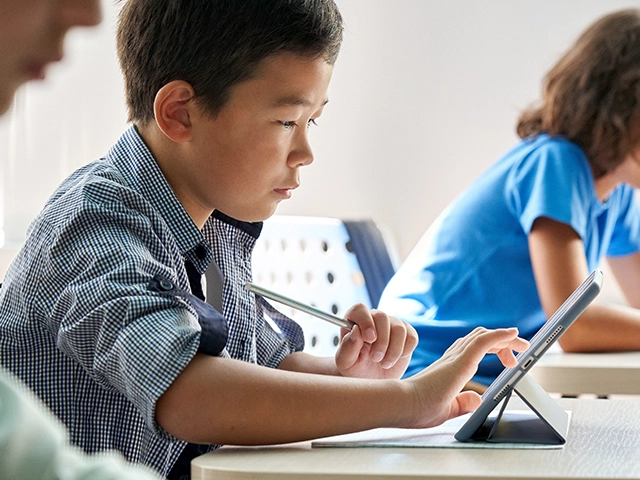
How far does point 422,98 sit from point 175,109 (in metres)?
1.26

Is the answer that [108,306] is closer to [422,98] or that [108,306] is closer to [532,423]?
[532,423]

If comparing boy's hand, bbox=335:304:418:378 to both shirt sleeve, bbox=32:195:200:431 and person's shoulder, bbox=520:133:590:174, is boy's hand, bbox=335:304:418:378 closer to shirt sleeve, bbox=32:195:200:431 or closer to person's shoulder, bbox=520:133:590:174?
shirt sleeve, bbox=32:195:200:431

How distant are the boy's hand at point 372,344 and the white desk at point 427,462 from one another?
0.25 m

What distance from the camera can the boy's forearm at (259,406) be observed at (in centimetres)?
69

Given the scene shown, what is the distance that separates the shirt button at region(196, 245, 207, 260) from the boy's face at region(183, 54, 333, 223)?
0.23 feet

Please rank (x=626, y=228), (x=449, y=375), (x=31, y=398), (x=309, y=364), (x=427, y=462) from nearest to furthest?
(x=31, y=398) < (x=427, y=462) < (x=449, y=375) < (x=309, y=364) < (x=626, y=228)

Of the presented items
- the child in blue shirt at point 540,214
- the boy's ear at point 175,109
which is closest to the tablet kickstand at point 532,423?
the boy's ear at point 175,109

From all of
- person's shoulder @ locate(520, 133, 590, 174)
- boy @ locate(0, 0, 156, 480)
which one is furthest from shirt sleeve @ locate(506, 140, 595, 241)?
boy @ locate(0, 0, 156, 480)

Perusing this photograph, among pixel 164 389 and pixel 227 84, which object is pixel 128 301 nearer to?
pixel 164 389

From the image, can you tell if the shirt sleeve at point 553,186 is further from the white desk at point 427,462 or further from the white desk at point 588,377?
the white desk at point 427,462

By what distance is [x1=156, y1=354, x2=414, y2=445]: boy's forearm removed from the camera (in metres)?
0.69

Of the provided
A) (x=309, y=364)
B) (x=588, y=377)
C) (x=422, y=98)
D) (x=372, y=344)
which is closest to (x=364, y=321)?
(x=372, y=344)

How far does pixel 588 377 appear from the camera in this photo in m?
1.14

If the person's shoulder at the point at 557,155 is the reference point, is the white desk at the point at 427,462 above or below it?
below
